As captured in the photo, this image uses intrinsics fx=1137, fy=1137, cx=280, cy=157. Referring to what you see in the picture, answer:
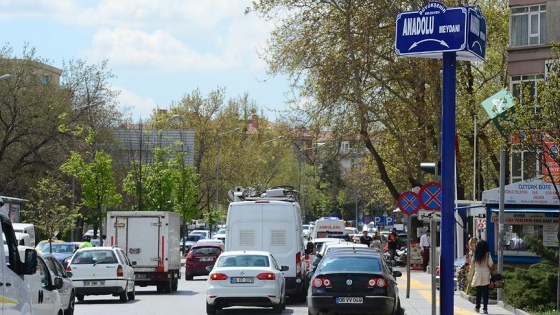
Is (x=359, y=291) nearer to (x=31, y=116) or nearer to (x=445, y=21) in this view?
(x=445, y=21)

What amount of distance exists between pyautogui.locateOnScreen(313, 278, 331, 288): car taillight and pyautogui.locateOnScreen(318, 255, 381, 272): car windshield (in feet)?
0.96

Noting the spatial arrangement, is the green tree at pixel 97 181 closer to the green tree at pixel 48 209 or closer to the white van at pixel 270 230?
the green tree at pixel 48 209

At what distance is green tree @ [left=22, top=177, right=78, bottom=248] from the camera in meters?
52.2

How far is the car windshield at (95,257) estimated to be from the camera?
3078cm

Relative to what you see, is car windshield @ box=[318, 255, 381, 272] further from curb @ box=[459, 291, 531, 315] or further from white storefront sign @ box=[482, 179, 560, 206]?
white storefront sign @ box=[482, 179, 560, 206]

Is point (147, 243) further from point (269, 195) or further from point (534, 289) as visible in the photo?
point (534, 289)

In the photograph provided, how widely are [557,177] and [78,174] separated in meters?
33.1

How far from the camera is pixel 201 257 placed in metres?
45.9

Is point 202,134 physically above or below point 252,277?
above

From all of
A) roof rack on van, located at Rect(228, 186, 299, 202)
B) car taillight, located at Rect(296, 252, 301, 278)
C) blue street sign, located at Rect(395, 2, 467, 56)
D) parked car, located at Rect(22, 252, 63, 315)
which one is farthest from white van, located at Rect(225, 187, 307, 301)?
blue street sign, located at Rect(395, 2, 467, 56)

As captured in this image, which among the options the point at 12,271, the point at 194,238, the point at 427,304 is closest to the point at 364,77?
the point at 427,304

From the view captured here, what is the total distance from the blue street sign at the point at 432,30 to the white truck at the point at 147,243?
20854mm

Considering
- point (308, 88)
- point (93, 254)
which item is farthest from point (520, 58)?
point (93, 254)

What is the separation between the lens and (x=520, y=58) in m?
45.6
